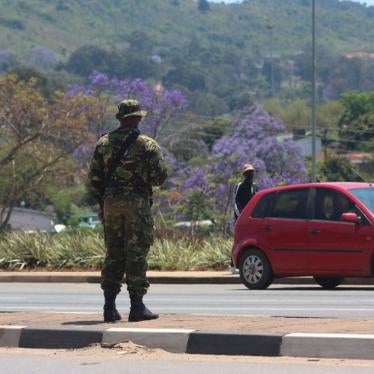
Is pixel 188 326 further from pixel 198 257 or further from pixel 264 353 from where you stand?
pixel 198 257

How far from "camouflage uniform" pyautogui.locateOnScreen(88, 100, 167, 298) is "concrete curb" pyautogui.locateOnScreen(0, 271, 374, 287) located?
853 cm

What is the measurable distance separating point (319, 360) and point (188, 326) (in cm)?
162

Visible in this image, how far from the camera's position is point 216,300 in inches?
632

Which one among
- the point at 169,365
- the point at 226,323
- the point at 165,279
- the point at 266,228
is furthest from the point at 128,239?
the point at 165,279

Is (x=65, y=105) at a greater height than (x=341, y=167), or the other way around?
(x=65, y=105)

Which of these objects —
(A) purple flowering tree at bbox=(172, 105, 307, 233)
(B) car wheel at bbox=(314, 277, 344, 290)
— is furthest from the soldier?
(A) purple flowering tree at bbox=(172, 105, 307, 233)

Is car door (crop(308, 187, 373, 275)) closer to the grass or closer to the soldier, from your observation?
the grass

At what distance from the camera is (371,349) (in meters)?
9.23

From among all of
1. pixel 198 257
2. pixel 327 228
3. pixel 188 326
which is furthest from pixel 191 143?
pixel 188 326

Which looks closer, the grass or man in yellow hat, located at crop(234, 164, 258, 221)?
man in yellow hat, located at crop(234, 164, 258, 221)

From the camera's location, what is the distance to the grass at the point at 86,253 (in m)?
23.0

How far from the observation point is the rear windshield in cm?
1727

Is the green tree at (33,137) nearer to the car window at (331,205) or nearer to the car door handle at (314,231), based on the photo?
the car window at (331,205)

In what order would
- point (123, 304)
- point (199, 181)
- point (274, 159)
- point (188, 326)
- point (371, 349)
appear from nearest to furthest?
point (371, 349) → point (188, 326) → point (123, 304) → point (199, 181) → point (274, 159)
